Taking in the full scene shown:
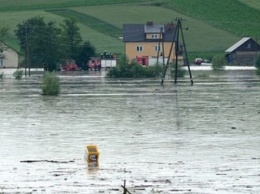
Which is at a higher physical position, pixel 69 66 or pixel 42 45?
pixel 42 45

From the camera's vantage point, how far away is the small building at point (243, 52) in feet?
361

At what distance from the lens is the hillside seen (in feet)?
384

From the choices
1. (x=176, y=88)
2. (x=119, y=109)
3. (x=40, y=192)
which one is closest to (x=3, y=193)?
(x=40, y=192)

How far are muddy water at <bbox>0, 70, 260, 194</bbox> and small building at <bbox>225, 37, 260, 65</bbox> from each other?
5204cm

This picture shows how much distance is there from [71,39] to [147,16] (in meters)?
26.1

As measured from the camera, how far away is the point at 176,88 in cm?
6288

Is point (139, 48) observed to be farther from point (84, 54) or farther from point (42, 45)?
point (42, 45)

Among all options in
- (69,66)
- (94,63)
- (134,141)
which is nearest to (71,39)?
(94,63)

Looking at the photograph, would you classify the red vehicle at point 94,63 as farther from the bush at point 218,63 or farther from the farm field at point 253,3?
the farm field at point 253,3

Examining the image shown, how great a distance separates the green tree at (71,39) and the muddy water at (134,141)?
37965mm

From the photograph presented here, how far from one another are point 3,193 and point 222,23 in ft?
333

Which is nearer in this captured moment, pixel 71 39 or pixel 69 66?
pixel 69 66

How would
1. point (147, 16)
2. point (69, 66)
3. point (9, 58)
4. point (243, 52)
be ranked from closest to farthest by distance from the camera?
point (69, 66) < point (9, 58) < point (243, 52) < point (147, 16)

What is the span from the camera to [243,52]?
111 metres
